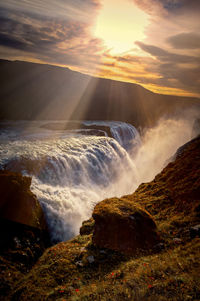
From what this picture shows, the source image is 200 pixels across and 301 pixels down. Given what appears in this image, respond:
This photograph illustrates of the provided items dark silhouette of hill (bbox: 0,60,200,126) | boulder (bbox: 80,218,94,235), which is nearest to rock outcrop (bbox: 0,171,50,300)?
boulder (bbox: 80,218,94,235)

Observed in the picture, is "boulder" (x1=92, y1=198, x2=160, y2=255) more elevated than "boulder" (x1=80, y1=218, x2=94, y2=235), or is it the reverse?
"boulder" (x1=92, y1=198, x2=160, y2=255)

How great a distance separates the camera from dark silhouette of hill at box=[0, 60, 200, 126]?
42969 millimetres

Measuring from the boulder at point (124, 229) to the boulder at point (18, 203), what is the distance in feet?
13.5

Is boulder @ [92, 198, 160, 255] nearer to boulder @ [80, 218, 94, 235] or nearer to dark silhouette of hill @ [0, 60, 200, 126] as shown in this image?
boulder @ [80, 218, 94, 235]

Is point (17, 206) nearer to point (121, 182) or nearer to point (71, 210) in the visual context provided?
point (71, 210)

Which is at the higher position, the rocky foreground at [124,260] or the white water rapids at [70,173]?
the rocky foreground at [124,260]

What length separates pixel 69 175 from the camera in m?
15.0

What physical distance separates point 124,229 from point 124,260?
925mm

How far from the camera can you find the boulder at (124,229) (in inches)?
222

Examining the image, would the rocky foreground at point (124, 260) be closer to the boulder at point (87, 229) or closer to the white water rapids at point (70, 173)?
the boulder at point (87, 229)

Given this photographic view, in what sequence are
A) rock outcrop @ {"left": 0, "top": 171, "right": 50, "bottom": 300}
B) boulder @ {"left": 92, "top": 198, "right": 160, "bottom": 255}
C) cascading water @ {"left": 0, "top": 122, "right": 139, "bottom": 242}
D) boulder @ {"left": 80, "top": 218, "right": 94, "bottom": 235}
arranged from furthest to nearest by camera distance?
cascading water @ {"left": 0, "top": 122, "right": 139, "bottom": 242} → boulder @ {"left": 80, "top": 218, "right": 94, "bottom": 235} → rock outcrop @ {"left": 0, "top": 171, "right": 50, "bottom": 300} → boulder @ {"left": 92, "top": 198, "right": 160, "bottom": 255}

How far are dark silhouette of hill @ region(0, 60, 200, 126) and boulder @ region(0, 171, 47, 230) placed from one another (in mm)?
29834

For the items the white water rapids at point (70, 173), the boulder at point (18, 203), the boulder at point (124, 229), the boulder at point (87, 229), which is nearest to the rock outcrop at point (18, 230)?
the boulder at point (18, 203)

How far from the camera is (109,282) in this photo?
443 cm
